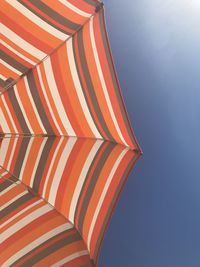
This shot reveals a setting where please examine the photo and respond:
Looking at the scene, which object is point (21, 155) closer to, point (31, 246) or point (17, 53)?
point (31, 246)

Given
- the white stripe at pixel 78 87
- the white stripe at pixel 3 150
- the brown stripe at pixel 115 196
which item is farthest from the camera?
the white stripe at pixel 3 150

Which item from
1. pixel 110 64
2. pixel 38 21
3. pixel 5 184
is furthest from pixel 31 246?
pixel 38 21

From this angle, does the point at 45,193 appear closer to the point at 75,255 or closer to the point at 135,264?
the point at 75,255

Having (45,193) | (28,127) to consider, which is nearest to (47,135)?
(28,127)

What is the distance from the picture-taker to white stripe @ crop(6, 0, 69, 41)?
2.04 metres

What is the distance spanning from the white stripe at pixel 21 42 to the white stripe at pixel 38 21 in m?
0.18

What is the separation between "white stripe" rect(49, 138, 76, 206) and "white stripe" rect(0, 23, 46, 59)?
0.71m

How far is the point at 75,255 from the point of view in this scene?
9.04 feet

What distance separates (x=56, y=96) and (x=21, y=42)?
1.52 feet

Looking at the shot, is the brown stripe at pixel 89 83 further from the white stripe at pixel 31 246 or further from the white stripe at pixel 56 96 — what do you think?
the white stripe at pixel 31 246

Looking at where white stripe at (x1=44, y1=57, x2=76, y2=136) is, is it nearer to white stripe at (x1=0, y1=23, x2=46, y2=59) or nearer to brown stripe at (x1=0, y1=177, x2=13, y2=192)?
white stripe at (x1=0, y1=23, x2=46, y2=59)

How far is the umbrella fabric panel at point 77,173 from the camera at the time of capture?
8.03 ft

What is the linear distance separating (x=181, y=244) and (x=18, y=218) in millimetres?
2579

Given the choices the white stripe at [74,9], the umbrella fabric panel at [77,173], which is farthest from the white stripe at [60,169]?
the white stripe at [74,9]
